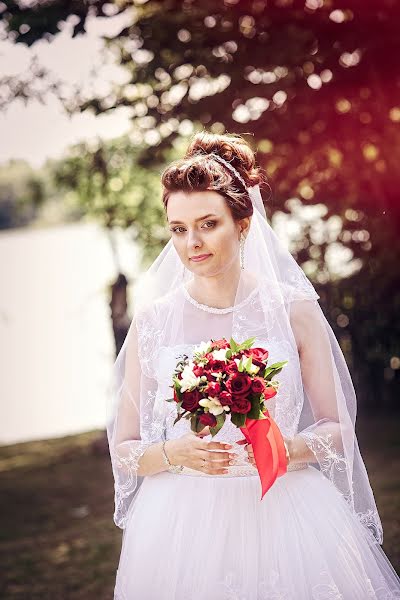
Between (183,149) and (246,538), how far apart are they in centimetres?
691

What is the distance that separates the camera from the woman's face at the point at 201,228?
364cm

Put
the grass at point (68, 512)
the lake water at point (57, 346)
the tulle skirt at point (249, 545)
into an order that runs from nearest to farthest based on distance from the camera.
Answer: the tulle skirt at point (249, 545), the grass at point (68, 512), the lake water at point (57, 346)

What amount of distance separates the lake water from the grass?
6.26ft

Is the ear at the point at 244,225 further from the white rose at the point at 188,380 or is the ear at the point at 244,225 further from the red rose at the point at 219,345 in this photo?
the white rose at the point at 188,380

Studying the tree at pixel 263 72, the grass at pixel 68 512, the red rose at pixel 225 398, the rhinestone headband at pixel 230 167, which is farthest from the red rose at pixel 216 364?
the grass at pixel 68 512

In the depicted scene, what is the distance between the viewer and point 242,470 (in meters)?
3.62

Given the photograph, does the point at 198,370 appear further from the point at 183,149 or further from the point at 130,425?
the point at 183,149

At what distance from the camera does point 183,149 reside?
32.5ft

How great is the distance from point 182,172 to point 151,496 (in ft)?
4.52

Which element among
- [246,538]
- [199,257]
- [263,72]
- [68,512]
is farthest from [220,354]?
[68,512]

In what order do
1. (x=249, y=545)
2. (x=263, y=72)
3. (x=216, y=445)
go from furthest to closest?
1. (x=263, y=72)
2. (x=249, y=545)
3. (x=216, y=445)

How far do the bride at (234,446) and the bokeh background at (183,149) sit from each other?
140 cm

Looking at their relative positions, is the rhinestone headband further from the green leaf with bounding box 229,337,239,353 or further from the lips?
the green leaf with bounding box 229,337,239,353

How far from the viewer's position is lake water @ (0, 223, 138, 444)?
14125mm
